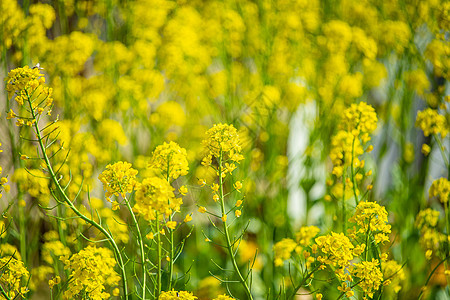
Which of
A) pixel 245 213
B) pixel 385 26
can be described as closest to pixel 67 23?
pixel 245 213

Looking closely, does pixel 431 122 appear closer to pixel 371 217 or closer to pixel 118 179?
pixel 371 217

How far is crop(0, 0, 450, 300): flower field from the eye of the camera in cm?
127

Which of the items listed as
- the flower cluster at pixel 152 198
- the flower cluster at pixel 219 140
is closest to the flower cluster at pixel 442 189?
the flower cluster at pixel 219 140

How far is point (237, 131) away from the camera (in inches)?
50.9

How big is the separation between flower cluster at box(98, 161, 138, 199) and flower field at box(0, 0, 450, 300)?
0.38m

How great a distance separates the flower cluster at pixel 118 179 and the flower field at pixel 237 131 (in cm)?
38

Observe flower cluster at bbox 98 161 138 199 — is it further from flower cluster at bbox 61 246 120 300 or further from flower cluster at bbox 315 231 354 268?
flower cluster at bbox 315 231 354 268

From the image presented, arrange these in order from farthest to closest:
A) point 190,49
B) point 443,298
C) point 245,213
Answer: point 190,49 < point 245,213 < point 443,298

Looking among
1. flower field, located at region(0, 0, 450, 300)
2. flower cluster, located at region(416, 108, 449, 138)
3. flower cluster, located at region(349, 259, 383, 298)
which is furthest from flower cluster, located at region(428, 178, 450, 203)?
flower cluster, located at region(349, 259, 383, 298)

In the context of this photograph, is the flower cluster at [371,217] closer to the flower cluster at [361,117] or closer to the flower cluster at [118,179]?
the flower cluster at [361,117]

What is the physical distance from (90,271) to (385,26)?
1.56 meters

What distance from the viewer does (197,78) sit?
1780 mm

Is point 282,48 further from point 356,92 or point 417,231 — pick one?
point 417,231

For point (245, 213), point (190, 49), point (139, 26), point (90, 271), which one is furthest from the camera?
point (139, 26)
